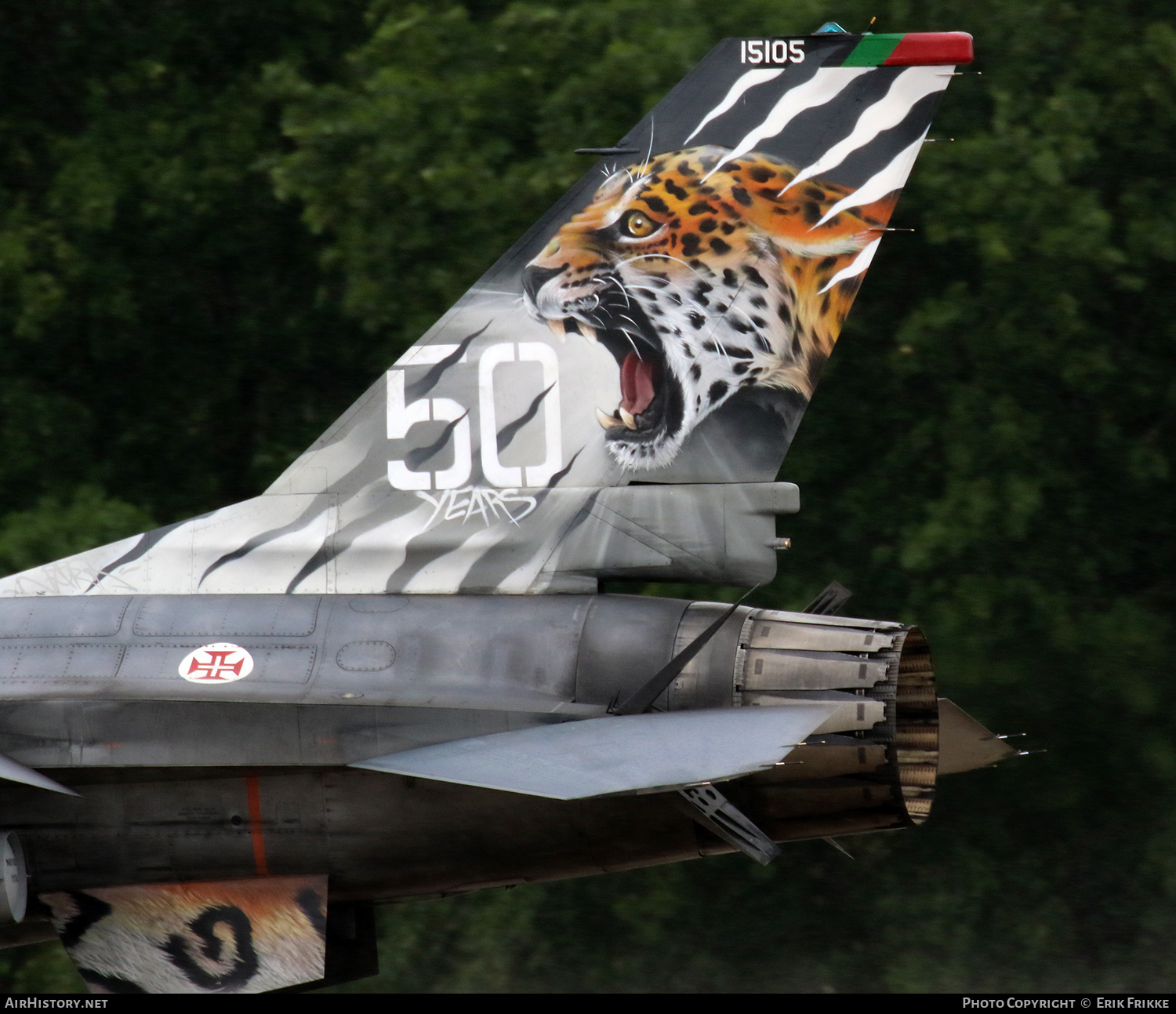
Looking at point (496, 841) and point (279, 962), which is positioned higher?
point (496, 841)

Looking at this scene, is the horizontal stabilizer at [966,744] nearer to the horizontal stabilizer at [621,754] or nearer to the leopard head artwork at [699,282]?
the horizontal stabilizer at [621,754]

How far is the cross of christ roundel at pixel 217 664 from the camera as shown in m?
6.77

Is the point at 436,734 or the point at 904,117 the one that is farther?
the point at 904,117

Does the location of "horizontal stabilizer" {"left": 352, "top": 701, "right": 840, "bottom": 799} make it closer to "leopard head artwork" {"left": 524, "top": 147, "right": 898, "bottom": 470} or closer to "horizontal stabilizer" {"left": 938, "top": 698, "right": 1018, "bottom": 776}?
"horizontal stabilizer" {"left": 938, "top": 698, "right": 1018, "bottom": 776}

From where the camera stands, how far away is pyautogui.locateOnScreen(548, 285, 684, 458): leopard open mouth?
7.20 metres

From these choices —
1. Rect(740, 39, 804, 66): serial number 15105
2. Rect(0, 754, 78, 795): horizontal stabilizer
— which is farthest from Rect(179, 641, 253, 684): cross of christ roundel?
Rect(740, 39, 804, 66): serial number 15105

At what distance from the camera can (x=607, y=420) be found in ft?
23.7

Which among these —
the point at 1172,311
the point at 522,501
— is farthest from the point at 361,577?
the point at 1172,311

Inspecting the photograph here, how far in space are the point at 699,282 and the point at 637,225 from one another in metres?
0.41

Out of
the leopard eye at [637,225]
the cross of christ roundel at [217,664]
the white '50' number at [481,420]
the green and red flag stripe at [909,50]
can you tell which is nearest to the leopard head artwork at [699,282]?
the leopard eye at [637,225]

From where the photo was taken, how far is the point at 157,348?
11977mm

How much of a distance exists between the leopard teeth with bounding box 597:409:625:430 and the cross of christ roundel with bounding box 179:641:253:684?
197cm

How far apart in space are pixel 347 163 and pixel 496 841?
20.3 feet

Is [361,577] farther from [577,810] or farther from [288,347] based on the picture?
[288,347]
